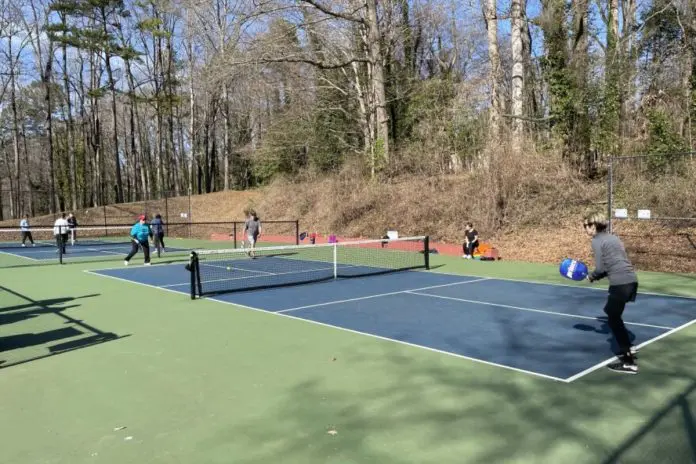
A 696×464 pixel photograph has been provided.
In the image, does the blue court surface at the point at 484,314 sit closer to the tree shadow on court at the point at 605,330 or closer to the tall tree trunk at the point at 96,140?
the tree shadow on court at the point at 605,330

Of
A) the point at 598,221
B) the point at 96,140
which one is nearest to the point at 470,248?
the point at 598,221

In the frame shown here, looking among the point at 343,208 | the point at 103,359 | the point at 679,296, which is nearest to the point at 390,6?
the point at 343,208

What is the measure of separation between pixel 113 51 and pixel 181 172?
25.1 m

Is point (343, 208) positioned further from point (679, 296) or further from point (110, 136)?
point (110, 136)

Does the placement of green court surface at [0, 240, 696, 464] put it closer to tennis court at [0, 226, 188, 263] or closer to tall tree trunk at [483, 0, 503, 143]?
tennis court at [0, 226, 188, 263]

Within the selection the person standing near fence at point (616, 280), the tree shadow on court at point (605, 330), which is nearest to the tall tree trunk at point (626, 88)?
the tree shadow on court at point (605, 330)

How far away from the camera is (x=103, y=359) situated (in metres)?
6.62

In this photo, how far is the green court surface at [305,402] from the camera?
13.3ft

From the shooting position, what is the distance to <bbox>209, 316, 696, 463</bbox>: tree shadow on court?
3996 mm

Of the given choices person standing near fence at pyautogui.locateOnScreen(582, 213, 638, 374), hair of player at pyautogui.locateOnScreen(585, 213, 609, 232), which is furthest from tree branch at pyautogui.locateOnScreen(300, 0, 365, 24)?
person standing near fence at pyautogui.locateOnScreen(582, 213, 638, 374)

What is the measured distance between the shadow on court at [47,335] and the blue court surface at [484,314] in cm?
268

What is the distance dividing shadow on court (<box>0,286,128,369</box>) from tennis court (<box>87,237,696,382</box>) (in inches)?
99.4

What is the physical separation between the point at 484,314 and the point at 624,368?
127 inches

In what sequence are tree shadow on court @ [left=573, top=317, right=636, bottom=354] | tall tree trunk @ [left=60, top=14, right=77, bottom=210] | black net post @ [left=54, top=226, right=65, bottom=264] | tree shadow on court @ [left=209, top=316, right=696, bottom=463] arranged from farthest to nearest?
tall tree trunk @ [left=60, top=14, right=77, bottom=210] → black net post @ [left=54, top=226, right=65, bottom=264] → tree shadow on court @ [left=573, top=317, right=636, bottom=354] → tree shadow on court @ [left=209, top=316, right=696, bottom=463]
